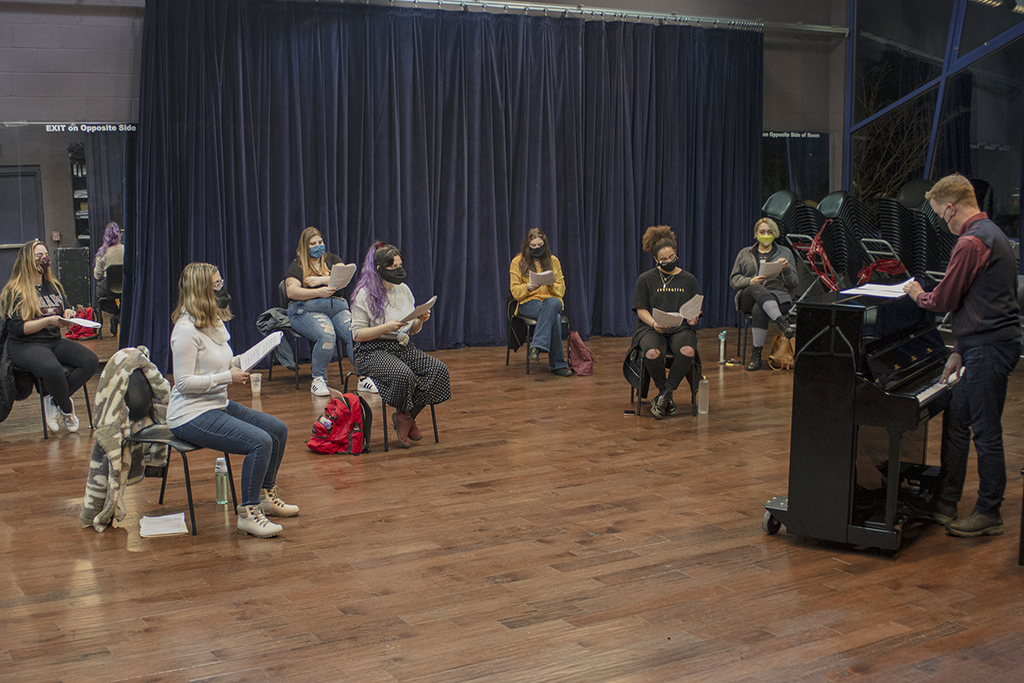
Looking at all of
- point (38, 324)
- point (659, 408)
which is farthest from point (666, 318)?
point (38, 324)

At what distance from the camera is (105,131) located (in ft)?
25.2

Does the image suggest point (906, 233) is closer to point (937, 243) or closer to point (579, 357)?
point (937, 243)

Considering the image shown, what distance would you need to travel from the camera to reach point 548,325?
24.2 feet

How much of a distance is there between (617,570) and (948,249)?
563 centimetres

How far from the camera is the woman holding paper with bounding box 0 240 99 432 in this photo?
551cm

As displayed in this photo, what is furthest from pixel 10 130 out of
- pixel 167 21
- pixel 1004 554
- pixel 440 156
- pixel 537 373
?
pixel 1004 554

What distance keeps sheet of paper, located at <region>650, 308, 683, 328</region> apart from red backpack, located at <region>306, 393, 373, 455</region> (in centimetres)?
185

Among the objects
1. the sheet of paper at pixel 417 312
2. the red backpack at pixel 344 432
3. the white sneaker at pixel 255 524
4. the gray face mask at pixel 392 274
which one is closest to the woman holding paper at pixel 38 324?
the red backpack at pixel 344 432

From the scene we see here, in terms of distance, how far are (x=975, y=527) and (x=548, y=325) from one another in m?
3.98

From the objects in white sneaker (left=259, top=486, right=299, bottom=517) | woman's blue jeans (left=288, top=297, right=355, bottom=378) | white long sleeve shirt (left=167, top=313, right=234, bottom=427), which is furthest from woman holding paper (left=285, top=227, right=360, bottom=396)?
white long sleeve shirt (left=167, top=313, right=234, bottom=427)

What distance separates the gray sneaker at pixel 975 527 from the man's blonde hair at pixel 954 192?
1275mm

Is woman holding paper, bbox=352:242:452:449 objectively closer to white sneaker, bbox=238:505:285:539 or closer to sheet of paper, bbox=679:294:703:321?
white sneaker, bbox=238:505:285:539

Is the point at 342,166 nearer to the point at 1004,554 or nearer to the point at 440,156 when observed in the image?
the point at 440,156

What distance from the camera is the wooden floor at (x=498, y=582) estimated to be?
2.82 meters
